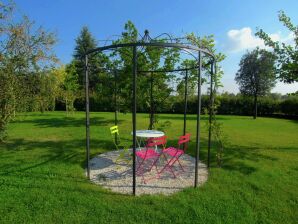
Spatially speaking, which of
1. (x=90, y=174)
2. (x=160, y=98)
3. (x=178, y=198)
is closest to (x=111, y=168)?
(x=90, y=174)

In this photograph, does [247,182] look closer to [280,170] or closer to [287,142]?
[280,170]

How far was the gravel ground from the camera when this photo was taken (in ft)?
14.4

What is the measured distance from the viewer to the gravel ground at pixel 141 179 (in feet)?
14.4

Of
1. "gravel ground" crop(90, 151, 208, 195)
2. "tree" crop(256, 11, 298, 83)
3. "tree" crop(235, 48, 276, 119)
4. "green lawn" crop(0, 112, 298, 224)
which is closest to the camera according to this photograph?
"green lawn" crop(0, 112, 298, 224)

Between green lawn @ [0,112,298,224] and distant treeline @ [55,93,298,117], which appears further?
distant treeline @ [55,93,298,117]

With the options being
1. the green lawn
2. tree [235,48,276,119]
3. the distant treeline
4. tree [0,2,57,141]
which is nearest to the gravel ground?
the green lawn

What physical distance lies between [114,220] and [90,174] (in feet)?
6.60

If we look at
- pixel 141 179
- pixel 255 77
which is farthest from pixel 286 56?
pixel 255 77

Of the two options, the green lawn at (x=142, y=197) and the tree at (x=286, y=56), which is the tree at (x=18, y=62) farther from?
the tree at (x=286, y=56)

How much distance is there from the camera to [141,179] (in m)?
4.88

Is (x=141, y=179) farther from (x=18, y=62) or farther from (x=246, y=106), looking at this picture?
(x=246, y=106)

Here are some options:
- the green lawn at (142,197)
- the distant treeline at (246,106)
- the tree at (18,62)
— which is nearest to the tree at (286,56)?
the green lawn at (142,197)

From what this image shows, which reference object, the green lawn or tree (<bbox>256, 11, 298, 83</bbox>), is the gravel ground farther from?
tree (<bbox>256, 11, 298, 83</bbox>)

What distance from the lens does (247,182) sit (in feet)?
15.8
